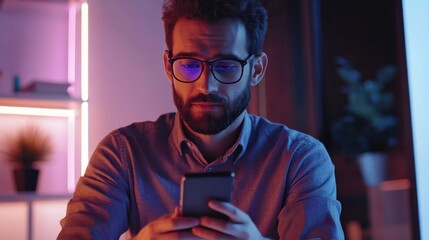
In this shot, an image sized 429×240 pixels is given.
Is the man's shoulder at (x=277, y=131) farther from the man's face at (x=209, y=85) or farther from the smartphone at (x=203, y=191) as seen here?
the smartphone at (x=203, y=191)

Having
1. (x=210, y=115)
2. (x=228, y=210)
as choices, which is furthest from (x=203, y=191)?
(x=210, y=115)

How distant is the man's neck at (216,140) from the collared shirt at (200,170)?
3 cm

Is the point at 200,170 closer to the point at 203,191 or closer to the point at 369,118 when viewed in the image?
the point at 203,191

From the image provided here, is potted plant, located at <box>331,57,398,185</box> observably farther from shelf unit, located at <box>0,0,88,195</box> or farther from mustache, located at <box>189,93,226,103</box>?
mustache, located at <box>189,93,226,103</box>

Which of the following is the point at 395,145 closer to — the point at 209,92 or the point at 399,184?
the point at 399,184

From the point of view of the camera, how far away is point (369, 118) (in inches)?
167

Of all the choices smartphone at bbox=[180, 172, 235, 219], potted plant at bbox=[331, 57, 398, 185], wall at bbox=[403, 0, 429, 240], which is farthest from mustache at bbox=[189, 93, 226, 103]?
potted plant at bbox=[331, 57, 398, 185]

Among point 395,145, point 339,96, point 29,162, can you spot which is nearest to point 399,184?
point 395,145

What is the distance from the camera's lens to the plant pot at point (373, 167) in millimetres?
4188

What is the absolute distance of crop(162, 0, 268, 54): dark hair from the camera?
5.56 feet

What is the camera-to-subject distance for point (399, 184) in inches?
157

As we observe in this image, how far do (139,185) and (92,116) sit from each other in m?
1.23

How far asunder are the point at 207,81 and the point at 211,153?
258mm

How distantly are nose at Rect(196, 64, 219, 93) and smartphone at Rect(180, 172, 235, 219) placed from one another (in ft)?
1.45
